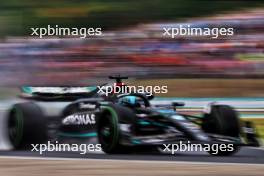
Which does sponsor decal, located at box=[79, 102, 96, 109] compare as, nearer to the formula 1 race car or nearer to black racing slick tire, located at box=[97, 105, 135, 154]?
the formula 1 race car

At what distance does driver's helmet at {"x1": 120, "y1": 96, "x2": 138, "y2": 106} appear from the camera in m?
9.56

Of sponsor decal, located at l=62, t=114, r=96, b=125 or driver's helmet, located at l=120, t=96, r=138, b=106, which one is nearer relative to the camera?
driver's helmet, located at l=120, t=96, r=138, b=106

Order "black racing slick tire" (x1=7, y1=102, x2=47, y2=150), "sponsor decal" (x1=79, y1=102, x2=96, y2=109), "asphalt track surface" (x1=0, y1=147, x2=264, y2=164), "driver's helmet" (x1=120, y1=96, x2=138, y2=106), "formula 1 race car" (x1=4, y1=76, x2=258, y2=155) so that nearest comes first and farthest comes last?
"asphalt track surface" (x1=0, y1=147, x2=264, y2=164), "formula 1 race car" (x1=4, y1=76, x2=258, y2=155), "driver's helmet" (x1=120, y1=96, x2=138, y2=106), "sponsor decal" (x1=79, y1=102, x2=96, y2=109), "black racing slick tire" (x1=7, y1=102, x2=47, y2=150)

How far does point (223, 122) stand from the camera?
9547 millimetres

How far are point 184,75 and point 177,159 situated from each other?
1.32 metres

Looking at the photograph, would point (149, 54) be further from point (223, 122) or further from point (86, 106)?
point (223, 122)

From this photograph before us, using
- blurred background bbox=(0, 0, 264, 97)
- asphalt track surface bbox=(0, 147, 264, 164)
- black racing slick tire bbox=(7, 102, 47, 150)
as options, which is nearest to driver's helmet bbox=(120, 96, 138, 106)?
blurred background bbox=(0, 0, 264, 97)

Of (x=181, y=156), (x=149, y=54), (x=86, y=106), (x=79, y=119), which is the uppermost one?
(x=149, y=54)

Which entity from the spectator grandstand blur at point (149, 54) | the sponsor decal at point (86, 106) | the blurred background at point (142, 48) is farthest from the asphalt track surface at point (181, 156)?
the spectator grandstand blur at point (149, 54)

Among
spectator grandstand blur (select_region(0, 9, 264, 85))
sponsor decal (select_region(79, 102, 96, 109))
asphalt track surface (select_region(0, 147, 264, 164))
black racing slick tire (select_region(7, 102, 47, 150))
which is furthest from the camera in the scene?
black racing slick tire (select_region(7, 102, 47, 150))

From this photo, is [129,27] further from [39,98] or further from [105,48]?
[39,98]

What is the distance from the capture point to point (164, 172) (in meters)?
7.83

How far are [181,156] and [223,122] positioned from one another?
79 cm

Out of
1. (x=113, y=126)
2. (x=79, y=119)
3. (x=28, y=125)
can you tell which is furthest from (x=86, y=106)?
(x=28, y=125)
